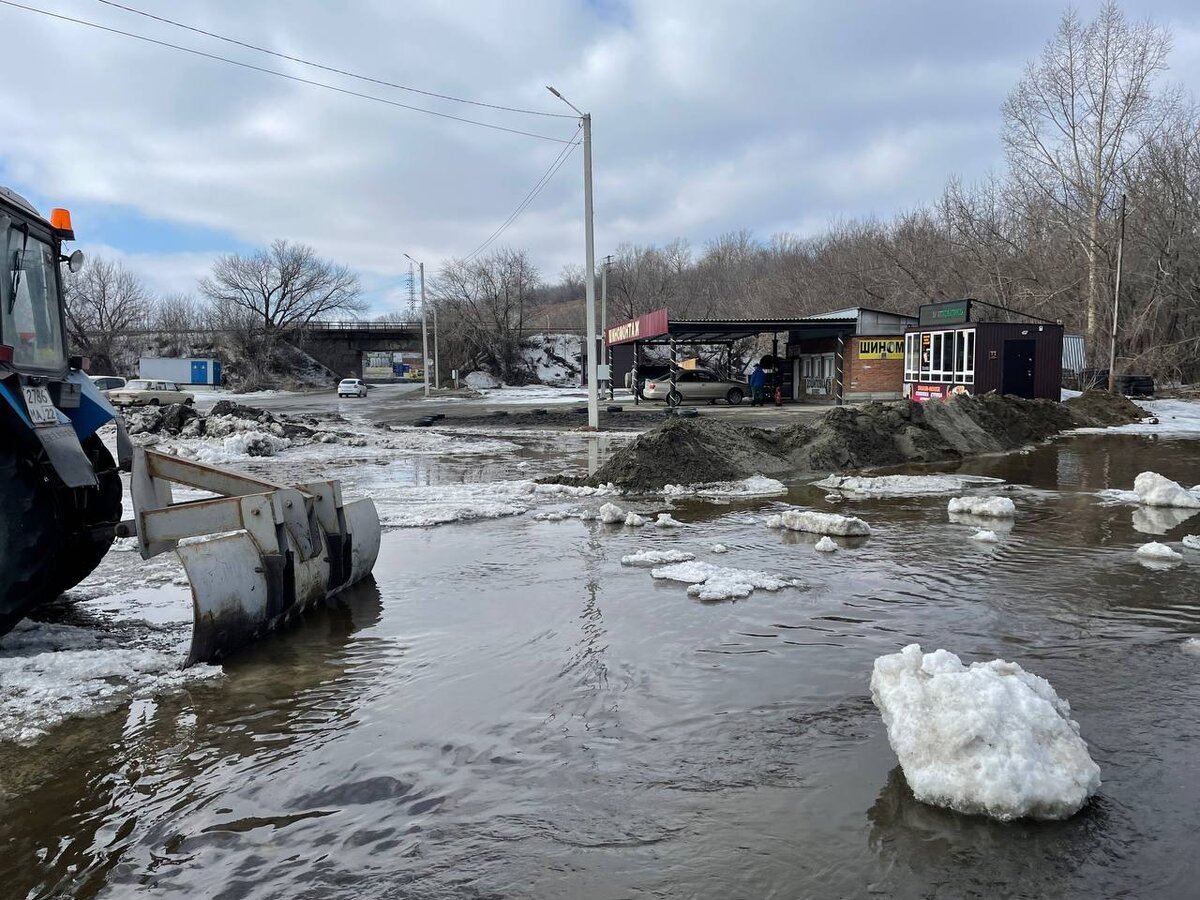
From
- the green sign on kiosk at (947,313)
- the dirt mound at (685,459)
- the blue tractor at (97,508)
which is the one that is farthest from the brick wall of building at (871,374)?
the blue tractor at (97,508)

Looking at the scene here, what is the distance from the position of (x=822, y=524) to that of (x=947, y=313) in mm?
22583

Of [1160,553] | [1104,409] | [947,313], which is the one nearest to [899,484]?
[1160,553]

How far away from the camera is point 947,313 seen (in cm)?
2814

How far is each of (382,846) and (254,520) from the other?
276cm

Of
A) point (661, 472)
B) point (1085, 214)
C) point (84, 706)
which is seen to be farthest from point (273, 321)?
point (84, 706)

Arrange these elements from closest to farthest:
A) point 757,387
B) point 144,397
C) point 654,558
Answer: point 654,558
point 144,397
point 757,387

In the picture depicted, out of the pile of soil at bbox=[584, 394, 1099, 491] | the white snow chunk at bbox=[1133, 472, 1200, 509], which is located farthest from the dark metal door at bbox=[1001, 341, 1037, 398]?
the white snow chunk at bbox=[1133, 472, 1200, 509]

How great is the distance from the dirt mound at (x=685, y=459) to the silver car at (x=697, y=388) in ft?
72.7

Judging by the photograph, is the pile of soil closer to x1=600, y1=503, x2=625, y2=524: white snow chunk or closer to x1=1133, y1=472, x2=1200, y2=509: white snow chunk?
x1=600, y1=503, x2=625, y2=524: white snow chunk

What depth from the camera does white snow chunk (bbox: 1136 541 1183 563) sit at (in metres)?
7.11

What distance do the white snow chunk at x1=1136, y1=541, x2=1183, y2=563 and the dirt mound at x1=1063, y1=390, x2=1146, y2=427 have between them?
17.1m

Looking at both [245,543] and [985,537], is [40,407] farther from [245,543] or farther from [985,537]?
[985,537]

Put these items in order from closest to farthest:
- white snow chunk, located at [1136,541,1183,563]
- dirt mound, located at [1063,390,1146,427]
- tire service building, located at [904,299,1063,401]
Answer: white snow chunk, located at [1136,541,1183,563] → dirt mound, located at [1063,390,1146,427] → tire service building, located at [904,299,1063,401]

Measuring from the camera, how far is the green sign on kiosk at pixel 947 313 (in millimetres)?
27359
